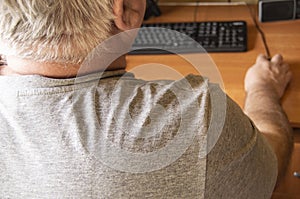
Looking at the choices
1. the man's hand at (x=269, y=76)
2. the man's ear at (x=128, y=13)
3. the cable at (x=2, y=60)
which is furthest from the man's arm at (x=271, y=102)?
the cable at (x=2, y=60)

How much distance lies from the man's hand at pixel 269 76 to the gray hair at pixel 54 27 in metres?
0.54

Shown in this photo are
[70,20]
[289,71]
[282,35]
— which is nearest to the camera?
[70,20]

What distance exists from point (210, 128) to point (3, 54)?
34 centimetres

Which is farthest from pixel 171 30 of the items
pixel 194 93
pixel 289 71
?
pixel 194 93

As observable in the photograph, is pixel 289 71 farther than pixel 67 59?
Yes

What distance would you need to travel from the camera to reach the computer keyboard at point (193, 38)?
55.4 inches

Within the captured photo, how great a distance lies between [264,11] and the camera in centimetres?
155

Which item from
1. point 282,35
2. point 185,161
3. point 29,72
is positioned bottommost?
point 282,35

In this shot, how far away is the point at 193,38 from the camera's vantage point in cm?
146

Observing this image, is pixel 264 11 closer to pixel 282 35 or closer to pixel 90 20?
pixel 282 35

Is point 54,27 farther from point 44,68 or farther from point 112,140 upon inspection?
point 112,140

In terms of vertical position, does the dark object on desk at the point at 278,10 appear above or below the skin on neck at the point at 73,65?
below

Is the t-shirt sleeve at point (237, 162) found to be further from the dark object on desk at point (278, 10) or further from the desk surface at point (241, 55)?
the dark object on desk at point (278, 10)

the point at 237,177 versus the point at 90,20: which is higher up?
the point at 90,20
